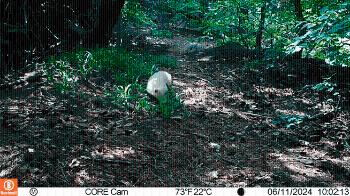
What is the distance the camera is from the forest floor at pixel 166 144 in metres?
2.97

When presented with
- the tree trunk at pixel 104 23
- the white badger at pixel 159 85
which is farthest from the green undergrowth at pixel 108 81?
the tree trunk at pixel 104 23

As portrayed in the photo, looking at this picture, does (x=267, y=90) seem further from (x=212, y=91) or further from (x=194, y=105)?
(x=194, y=105)

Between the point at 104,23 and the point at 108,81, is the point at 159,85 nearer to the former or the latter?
the point at 108,81

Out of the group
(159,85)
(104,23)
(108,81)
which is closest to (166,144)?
(159,85)

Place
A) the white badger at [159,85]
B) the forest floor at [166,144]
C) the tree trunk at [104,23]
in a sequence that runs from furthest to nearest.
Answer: the tree trunk at [104,23] < the white badger at [159,85] < the forest floor at [166,144]

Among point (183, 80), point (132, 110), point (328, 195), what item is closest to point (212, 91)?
point (183, 80)

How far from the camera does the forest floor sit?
297cm

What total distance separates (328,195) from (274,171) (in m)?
0.70

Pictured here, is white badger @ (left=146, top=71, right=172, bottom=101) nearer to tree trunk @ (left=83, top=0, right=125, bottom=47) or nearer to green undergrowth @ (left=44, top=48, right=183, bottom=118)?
green undergrowth @ (left=44, top=48, right=183, bottom=118)

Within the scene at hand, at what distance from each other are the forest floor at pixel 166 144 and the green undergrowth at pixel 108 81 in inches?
6.5

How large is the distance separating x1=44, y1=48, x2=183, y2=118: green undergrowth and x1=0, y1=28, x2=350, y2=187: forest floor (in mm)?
165

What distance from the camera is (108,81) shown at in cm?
578

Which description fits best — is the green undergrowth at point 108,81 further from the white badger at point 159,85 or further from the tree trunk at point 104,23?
the tree trunk at point 104,23

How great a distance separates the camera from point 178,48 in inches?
519
